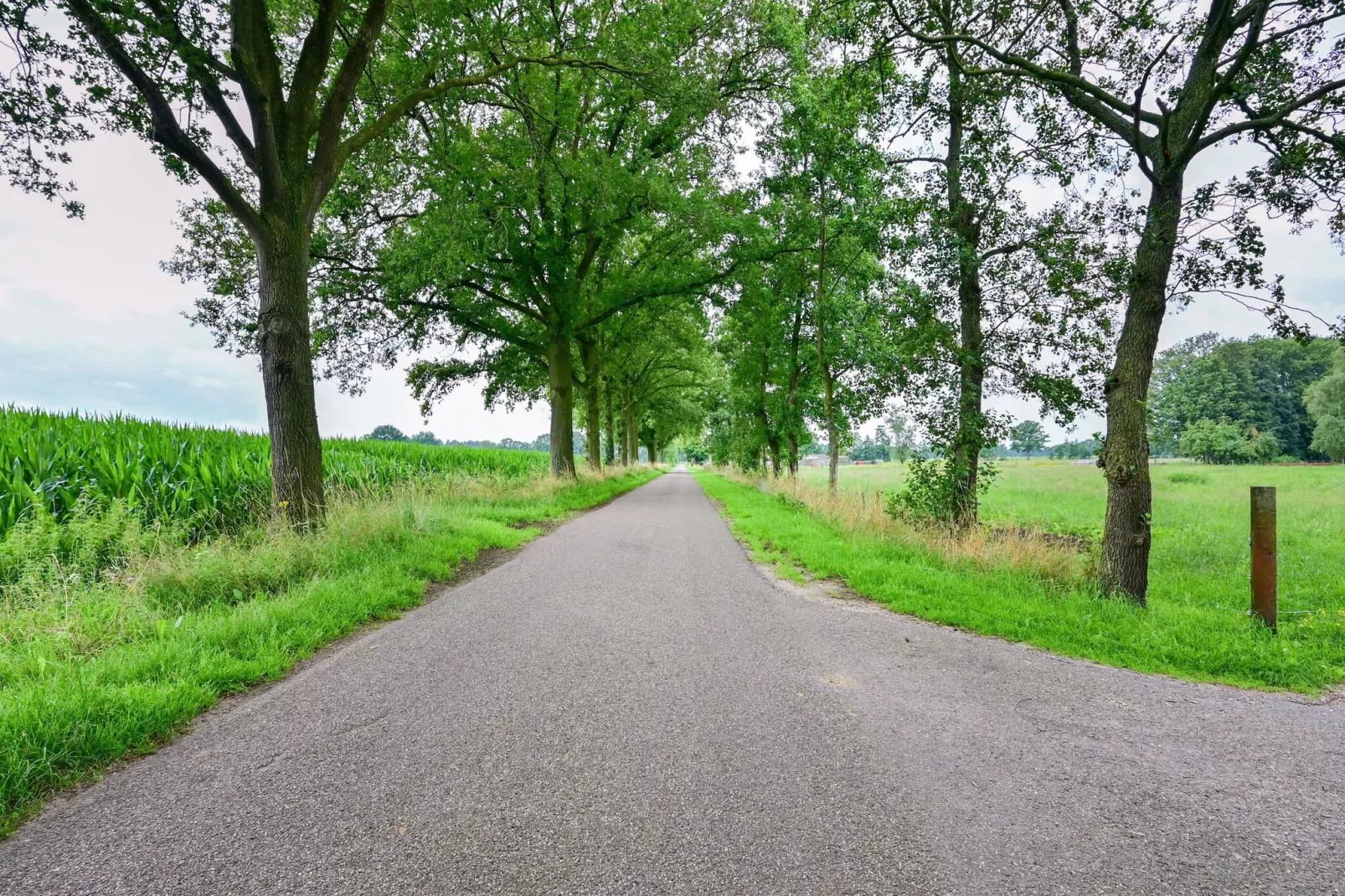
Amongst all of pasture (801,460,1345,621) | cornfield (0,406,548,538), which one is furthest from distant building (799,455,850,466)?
cornfield (0,406,548,538)

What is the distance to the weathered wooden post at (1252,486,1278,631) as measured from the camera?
4848mm

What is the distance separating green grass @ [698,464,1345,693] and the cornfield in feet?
26.2

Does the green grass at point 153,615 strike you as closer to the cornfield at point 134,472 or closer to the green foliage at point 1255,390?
the cornfield at point 134,472

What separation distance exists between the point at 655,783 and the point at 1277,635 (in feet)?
19.9

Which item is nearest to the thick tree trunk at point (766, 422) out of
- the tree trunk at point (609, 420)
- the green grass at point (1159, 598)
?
the tree trunk at point (609, 420)

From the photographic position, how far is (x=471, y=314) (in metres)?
15.5

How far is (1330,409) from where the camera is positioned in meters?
35.5

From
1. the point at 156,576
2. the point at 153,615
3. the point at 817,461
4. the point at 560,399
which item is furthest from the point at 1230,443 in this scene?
the point at 156,576

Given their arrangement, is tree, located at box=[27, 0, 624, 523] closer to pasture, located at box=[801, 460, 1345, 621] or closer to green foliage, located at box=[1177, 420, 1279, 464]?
pasture, located at box=[801, 460, 1345, 621]

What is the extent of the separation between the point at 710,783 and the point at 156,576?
215 inches

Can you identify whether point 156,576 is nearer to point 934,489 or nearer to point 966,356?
point 934,489

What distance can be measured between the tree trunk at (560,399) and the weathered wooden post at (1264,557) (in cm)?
1474

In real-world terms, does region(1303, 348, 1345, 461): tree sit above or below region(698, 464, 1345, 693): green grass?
above

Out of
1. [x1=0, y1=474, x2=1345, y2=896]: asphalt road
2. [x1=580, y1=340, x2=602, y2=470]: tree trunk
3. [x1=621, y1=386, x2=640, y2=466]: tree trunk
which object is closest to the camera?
[x1=0, y1=474, x2=1345, y2=896]: asphalt road
